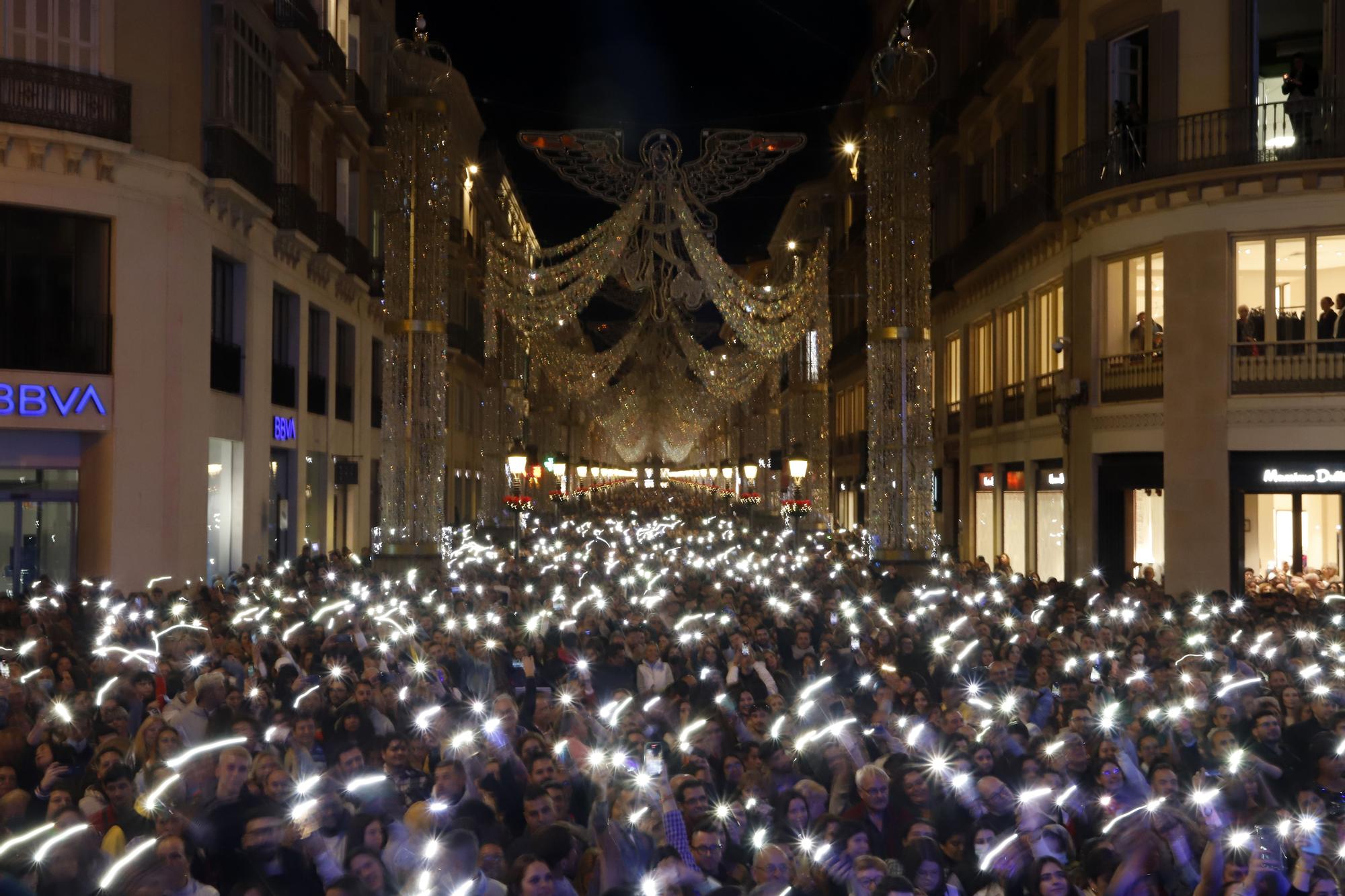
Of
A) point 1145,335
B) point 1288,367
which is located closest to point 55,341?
point 1145,335

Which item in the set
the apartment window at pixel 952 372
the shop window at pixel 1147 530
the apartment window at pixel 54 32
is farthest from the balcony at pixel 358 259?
the shop window at pixel 1147 530

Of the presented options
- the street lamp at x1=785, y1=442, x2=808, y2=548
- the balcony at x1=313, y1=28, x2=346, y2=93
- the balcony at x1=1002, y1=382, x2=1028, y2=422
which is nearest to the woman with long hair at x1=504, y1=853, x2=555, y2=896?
the balcony at x1=1002, y1=382, x2=1028, y2=422

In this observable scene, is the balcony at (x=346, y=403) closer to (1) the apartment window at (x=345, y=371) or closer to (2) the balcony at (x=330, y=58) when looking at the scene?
(1) the apartment window at (x=345, y=371)

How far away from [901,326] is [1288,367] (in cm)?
657

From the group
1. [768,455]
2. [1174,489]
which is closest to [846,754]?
[1174,489]

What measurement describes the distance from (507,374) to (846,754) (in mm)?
28611

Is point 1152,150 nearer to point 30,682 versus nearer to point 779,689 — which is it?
point 779,689

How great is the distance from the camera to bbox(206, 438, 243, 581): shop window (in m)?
27.7

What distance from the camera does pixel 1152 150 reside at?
24719 millimetres

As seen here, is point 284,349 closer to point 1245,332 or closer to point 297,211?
point 297,211

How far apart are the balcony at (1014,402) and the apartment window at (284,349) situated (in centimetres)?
1658

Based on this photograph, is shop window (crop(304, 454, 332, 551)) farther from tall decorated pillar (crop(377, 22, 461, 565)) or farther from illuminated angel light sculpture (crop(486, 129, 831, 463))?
tall decorated pillar (crop(377, 22, 461, 565))

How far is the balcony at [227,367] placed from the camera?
2705cm

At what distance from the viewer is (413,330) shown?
22562 millimetres
